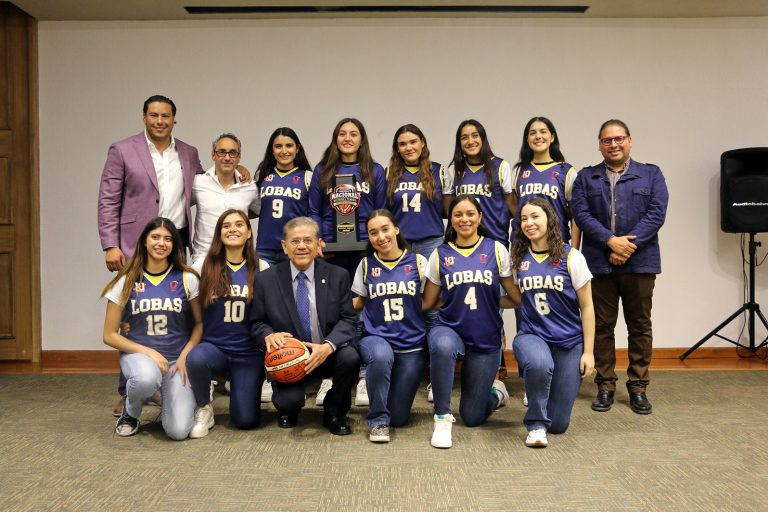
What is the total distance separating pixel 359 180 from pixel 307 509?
1919 mm

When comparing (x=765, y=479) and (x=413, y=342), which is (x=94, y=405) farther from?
(x=765, y=479)

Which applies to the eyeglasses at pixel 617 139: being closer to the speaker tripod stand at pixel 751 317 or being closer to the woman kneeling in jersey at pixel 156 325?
the speaker tripod stand at pixel 751 317

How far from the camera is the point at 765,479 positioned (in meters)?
2.52

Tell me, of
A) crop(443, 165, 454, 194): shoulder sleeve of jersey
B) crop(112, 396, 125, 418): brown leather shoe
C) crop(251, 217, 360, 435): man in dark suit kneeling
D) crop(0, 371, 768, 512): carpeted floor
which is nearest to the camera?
crop(0, 371, 768, 512): carpeted floor

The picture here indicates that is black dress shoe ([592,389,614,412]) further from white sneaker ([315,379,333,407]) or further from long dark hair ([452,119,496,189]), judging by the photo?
white sneaker ([315,379,333,407])

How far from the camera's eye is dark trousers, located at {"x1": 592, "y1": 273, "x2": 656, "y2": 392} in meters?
3.60

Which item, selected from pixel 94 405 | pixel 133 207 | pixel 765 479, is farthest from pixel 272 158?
pixel 765 479

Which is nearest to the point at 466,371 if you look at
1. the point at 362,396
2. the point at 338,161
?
the point at 362,396

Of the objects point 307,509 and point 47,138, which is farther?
point 47,138

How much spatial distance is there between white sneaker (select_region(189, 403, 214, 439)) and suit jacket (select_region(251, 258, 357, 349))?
16.8 inches

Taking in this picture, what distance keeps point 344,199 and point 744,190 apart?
9.48ft

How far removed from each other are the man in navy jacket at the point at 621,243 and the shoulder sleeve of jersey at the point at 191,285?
2.06 m

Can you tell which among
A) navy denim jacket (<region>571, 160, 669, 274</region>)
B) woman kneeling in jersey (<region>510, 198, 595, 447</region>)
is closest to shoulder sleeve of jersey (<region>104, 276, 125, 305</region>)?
woman kneeling in jersey (<region>510, 198, 595, 447</region>)

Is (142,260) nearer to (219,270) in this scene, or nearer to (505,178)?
(219,270)
